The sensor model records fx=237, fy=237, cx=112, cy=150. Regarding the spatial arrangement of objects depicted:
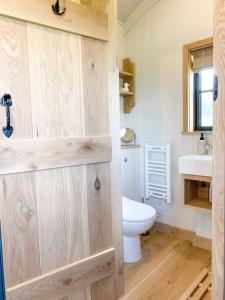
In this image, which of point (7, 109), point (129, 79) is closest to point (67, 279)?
point (7, 109)

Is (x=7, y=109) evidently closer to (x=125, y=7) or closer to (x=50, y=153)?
(x=50, y=153)

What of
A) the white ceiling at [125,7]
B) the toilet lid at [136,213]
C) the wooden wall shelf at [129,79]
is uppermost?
the white ceiling at [125,7]

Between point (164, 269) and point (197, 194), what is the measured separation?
76 centimetres

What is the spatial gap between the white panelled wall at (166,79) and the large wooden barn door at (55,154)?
114 centimetres

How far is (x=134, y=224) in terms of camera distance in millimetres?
1819

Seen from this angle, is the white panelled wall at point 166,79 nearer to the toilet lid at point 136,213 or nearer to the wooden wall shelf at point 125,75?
the wooden wall shelf at point 125,75

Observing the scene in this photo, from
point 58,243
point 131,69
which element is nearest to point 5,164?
point 58,243

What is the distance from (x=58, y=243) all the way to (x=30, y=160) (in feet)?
1.56

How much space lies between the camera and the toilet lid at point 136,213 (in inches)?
71.6

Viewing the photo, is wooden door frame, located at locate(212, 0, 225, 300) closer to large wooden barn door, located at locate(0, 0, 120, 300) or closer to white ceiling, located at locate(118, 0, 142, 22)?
large wooden barn door, located at locate(0, 0, 120, 300)

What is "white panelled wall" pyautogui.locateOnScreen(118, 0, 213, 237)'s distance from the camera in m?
2.20

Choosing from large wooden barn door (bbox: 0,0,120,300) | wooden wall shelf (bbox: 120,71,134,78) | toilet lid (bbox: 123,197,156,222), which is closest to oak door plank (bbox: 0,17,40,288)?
large wooden barn door (bbox: 0,0,120,300)

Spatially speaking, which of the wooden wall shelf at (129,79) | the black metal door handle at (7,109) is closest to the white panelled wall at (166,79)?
the wooden wall shelf at (129,79)

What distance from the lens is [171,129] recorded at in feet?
7.90
